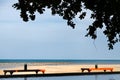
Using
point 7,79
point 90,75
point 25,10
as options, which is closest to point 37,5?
point 25,10

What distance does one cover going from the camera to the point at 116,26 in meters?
7.99

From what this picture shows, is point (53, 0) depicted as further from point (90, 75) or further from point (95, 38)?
point (90, 75)

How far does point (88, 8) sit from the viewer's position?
787 cm

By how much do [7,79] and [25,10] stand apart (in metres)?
10.5

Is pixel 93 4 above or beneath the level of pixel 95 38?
above

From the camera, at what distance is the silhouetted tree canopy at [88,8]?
7672 mm

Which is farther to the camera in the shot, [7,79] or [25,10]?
[7,79]

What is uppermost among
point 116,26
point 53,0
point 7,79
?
point 53,0

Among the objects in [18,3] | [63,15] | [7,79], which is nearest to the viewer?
[18,3]

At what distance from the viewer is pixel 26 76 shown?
709 inches

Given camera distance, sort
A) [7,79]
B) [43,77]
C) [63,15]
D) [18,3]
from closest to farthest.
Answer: [18,3], [63,15], [7,79], [43,77]

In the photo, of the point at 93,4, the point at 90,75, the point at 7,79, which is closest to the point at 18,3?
the point at 93,4

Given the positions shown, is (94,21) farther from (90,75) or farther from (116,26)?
(90,75)

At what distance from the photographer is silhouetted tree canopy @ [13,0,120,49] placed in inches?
302
